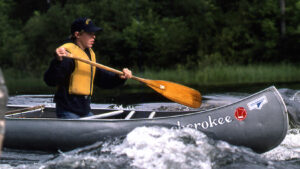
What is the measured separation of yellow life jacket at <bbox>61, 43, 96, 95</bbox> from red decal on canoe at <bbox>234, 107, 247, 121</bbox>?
4.72 feet

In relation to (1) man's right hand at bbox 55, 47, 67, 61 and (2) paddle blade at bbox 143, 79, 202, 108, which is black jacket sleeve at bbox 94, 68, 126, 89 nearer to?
(2) paddle blade at bbox 143, 79, 202, 108

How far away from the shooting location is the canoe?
4.00 m

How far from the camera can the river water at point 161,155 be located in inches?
152

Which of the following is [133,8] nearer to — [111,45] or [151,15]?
[151,15]

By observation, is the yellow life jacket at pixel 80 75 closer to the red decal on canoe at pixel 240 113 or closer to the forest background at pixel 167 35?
the red decal on canoe at pixel 240 113

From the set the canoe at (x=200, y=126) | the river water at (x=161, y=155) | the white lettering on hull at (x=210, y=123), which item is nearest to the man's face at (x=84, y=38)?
the canoe at (x=200, y=126)

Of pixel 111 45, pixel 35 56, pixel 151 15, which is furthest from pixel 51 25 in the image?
pixel 151 15

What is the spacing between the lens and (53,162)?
4.11 m

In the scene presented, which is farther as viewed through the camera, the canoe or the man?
the man

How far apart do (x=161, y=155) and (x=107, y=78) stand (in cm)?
124

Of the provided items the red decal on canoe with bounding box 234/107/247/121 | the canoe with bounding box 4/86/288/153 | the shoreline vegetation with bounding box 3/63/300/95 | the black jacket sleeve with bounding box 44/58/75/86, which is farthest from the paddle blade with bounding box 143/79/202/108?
the shoreline vegetation with bounding box 3/63/300/95

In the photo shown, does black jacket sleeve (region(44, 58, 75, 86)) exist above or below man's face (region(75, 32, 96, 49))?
below

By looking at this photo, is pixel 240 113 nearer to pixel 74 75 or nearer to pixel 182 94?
pixel 182 94

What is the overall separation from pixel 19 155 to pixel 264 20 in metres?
18.4
